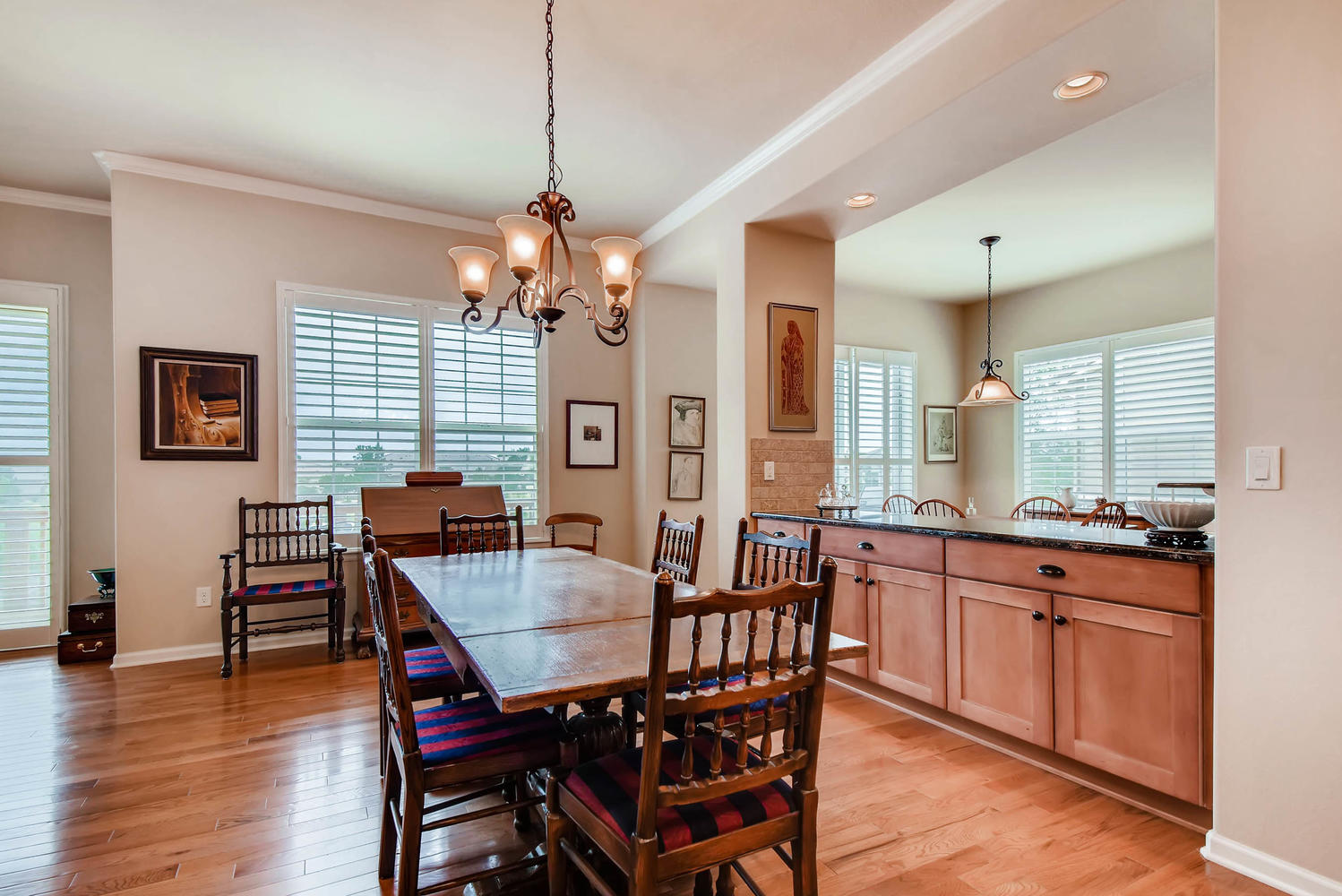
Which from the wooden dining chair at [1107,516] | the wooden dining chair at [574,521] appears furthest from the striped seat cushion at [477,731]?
the wooden dining chair at [1107,516]

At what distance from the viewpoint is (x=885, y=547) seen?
3156 millimetres

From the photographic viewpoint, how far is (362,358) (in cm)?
448

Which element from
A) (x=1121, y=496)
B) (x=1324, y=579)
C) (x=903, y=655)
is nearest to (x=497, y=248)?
(x=903, y=655)

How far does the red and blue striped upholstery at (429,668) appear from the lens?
7.27 feet

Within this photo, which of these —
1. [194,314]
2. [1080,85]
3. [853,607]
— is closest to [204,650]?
[194,314]

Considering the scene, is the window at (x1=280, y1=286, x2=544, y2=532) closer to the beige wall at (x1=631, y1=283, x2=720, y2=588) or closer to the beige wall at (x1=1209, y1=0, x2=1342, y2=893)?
the beige wall at (x1=631, y1=283, x2=720, y2=588)

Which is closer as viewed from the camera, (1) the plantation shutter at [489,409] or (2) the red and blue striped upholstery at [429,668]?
(2) the red and blue striped upholstery at [429,668]

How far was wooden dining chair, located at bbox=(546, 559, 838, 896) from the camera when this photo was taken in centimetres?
122

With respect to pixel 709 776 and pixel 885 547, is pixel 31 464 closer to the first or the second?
pixel 709 776

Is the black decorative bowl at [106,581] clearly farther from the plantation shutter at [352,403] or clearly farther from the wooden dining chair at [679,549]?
the wooden dining chair at [679,549]

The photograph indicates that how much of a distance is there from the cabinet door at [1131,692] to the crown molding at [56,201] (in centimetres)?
582

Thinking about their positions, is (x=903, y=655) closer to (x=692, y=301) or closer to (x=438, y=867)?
(x=438, y=867)

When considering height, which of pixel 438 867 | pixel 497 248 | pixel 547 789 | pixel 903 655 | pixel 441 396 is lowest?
pixel 438 867

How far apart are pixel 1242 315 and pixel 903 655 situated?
186cm
